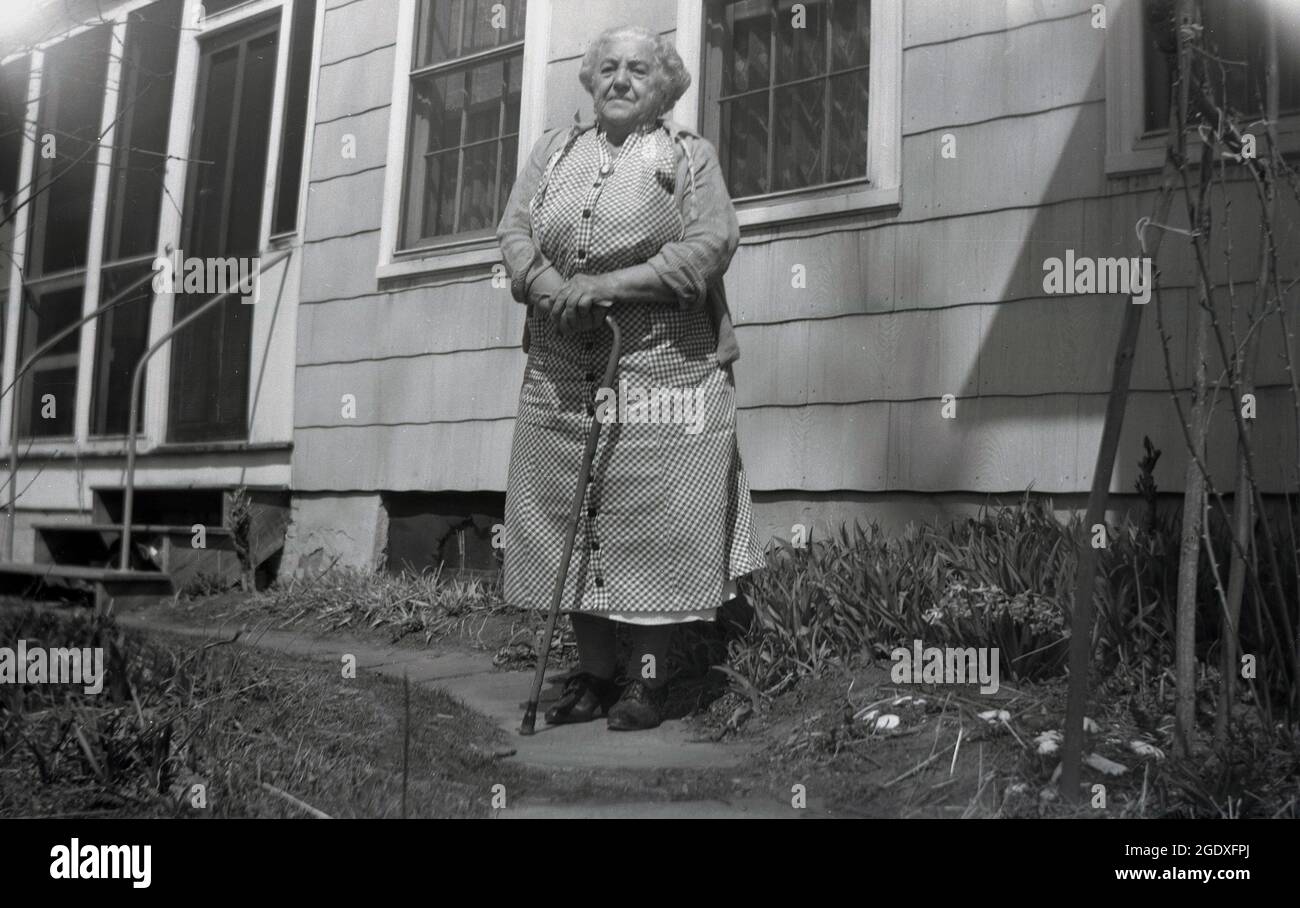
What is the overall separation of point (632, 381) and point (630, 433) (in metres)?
0.12

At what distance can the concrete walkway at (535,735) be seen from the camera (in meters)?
2.00

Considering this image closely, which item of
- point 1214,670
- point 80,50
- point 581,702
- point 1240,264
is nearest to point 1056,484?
point 1240,264

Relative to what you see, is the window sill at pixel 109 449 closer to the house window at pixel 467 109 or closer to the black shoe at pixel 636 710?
the house window at pixel 467 109

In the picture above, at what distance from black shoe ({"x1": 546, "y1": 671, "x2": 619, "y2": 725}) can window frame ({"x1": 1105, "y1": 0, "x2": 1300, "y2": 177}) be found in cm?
190

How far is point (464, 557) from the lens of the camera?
164 inches

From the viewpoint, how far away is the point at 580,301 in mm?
2598

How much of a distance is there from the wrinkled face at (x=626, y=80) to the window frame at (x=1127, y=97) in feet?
4.13

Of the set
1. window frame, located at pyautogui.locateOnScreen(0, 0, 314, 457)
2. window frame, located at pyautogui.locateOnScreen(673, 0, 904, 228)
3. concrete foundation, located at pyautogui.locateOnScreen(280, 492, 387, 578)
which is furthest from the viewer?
concrete foundation, located at pyautogui.locateOnScreen(280, 492, 387, 578)

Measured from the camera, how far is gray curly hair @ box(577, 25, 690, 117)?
8.94ft

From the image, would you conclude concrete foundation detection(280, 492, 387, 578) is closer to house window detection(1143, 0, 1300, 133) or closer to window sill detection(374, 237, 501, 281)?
window sill detection(374, 237, 501, 281)

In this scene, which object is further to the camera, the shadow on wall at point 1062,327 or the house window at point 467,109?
the house window at point 467,109

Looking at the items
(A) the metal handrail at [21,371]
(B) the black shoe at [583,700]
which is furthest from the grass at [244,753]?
(A) the metal handrail at [21,371]

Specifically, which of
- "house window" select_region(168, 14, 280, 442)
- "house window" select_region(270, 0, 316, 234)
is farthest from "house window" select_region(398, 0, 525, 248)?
"house window" select_region(168, 14, 280, 442)
